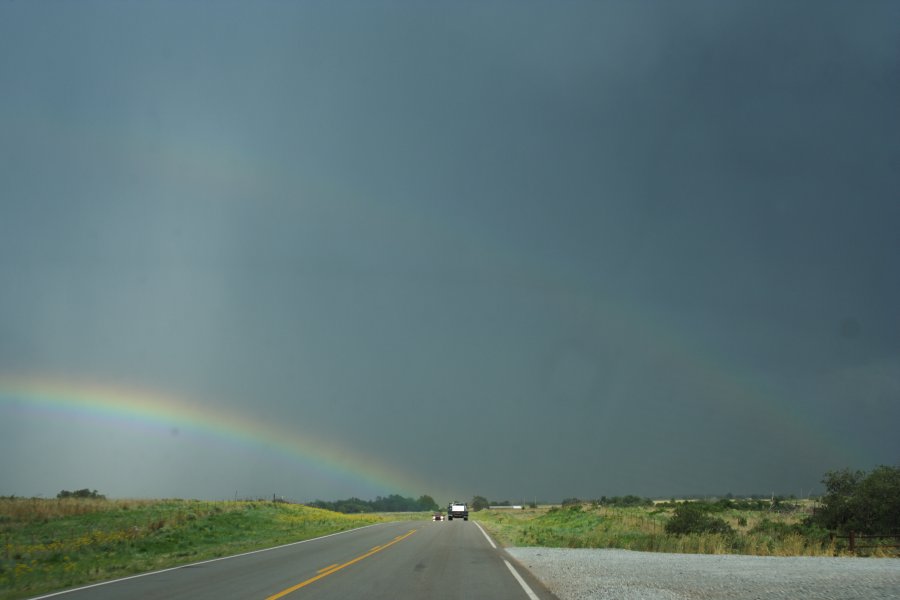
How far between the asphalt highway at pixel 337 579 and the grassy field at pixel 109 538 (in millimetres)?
1969

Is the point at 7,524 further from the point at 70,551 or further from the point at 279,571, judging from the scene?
the point at 279,571

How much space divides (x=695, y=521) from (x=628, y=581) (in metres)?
24.0

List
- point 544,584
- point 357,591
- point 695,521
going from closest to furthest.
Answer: point 357,591 → point 544,584 → point 695,521

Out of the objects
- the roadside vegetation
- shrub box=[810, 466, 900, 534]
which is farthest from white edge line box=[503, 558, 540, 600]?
shrub box=[810, 466, 900, 534]

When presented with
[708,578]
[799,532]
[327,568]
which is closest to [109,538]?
[327,568]

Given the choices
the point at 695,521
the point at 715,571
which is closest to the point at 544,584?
the point at 715,571

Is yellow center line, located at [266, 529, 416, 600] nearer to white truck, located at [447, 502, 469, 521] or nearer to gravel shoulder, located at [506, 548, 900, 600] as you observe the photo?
gravel shoulder, located at [506, 548, 900, 600]

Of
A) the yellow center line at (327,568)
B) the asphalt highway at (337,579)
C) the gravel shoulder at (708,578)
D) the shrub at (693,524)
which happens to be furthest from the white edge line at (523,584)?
the shrub at (693,524)

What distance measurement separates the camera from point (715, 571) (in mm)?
19250

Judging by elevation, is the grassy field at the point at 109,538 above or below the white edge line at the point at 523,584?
below

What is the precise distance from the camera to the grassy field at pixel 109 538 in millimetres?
18922

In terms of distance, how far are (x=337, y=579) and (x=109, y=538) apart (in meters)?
19.2

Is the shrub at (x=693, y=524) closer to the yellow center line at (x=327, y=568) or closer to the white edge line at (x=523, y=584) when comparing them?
the white edge line at (x=523, y=584)

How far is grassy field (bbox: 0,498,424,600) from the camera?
18.9 metres
